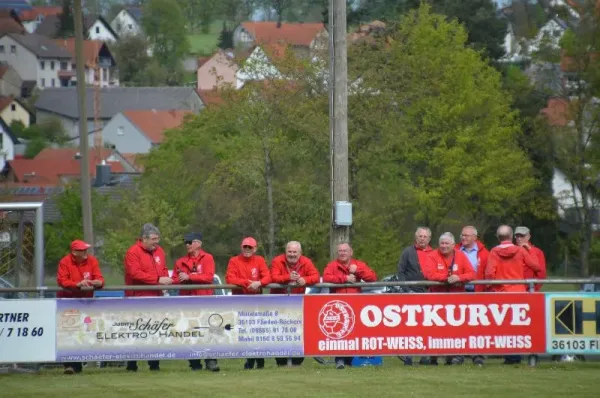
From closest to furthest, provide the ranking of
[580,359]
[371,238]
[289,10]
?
[580,359], [371,238], [289,10]

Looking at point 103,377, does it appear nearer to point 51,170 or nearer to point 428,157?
point 428,157

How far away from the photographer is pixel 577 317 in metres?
17.6

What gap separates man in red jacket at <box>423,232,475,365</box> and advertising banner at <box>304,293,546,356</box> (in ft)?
1.08

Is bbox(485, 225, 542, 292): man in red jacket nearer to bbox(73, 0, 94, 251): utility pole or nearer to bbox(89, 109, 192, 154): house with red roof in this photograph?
bbox(73, 0, 94, 251): utility pole

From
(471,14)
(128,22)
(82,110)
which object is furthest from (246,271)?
(128,22)

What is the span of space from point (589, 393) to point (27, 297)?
8.54m

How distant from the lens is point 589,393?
1433 cm

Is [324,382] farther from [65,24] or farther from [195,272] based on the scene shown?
[65,24]

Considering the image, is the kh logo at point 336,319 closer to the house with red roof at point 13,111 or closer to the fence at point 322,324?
the fence at point 322,324

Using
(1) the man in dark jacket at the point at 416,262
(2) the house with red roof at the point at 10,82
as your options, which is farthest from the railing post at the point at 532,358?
(2) the house with red roof at the point at 10,82

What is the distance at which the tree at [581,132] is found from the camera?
57.5m

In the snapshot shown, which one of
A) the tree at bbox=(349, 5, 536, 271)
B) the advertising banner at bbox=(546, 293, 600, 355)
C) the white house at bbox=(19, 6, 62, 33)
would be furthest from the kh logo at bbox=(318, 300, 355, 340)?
the white house at bbox=(19, 6, 62, 33)

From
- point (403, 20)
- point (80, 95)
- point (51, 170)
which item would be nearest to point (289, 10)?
point (51, 170)

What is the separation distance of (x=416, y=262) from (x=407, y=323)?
1.09 meters
